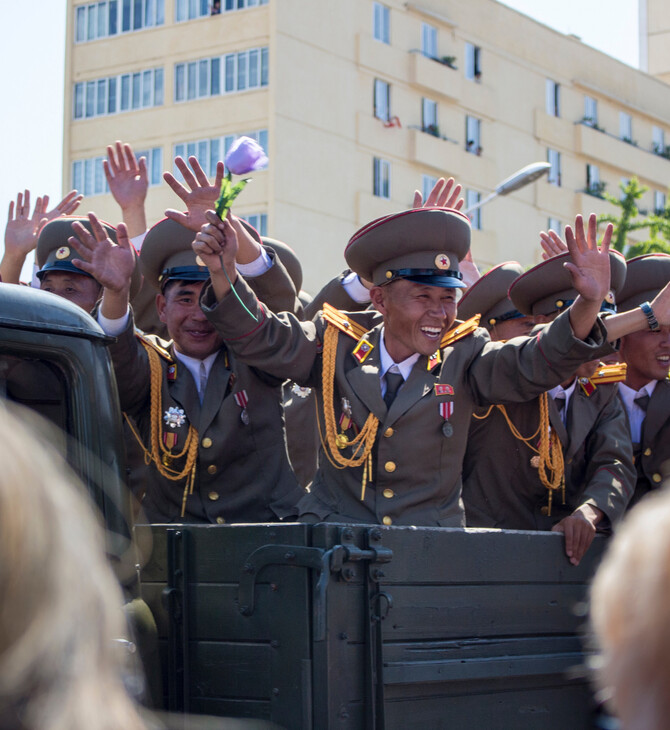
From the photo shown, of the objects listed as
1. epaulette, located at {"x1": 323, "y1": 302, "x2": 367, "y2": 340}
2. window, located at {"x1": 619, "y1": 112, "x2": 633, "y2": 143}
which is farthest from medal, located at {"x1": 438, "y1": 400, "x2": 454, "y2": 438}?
window, located at {"x1": 619, "y1": 112, "x2": 633, "y2": 143}

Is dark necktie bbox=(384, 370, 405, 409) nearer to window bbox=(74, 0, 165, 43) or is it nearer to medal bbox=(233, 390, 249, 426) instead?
medal bbox=(233, 390, 249, 426)

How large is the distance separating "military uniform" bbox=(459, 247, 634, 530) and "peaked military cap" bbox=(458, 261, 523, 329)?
0.99m

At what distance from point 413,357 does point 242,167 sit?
1014 mm

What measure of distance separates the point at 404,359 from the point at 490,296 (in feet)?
6.14

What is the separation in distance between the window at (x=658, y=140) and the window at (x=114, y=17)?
1778 cm

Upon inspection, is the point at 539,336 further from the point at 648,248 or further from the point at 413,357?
the point at 648,248

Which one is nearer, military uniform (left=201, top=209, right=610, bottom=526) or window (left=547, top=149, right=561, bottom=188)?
military uniform (left=201, top=209, right=610, bottom=526)

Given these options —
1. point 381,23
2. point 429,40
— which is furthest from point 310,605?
point 429,40

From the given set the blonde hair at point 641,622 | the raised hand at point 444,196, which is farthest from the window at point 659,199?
the blonde hair at point 641,622

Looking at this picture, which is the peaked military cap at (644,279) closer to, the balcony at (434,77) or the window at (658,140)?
the balcony at (434,77)

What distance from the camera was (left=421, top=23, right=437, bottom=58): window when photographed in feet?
116

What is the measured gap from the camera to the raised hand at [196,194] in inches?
178

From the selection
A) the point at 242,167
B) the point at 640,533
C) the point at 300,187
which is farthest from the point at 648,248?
the point at 640,533

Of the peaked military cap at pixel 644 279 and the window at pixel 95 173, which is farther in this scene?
the window at pixel 95 173
